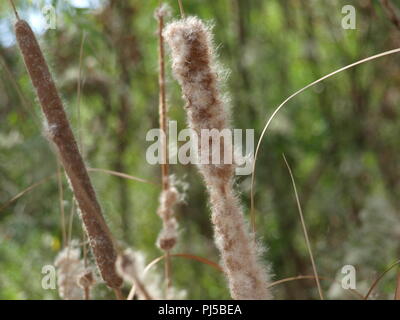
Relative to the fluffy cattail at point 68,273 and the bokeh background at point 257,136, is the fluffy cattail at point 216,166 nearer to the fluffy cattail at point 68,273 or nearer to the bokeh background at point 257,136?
the fluffy cattail at point 68,273

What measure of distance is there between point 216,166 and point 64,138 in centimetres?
17

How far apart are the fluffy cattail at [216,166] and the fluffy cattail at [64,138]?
120 millimetres

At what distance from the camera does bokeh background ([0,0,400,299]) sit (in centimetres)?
192

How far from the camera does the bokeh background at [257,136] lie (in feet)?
6.30

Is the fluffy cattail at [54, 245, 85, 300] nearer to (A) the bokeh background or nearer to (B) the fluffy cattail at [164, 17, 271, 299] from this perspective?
(B) the fluffy cattail at [164, 17, 271, 299]

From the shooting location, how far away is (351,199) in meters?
2.25

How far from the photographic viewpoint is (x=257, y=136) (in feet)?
6.89
